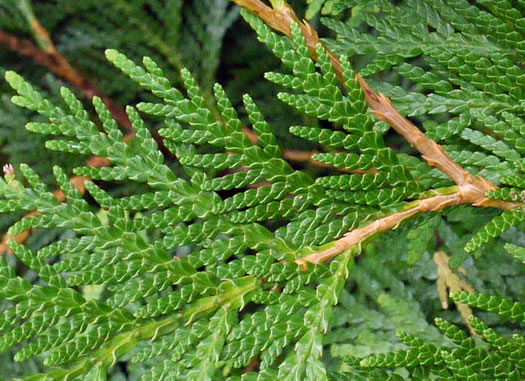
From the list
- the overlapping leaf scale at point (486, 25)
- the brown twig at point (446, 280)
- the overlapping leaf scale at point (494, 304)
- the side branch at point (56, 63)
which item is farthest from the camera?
the side branch at point (56, 63)

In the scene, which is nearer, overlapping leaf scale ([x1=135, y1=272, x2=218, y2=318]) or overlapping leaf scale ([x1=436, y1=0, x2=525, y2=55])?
overlapping leaf scale ([x1=135, y1=272, x2=218, y2=318])

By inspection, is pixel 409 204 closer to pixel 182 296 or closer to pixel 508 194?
pixel 508 194

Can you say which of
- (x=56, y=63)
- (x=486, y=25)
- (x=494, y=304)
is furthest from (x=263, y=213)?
(x=56, y=63)

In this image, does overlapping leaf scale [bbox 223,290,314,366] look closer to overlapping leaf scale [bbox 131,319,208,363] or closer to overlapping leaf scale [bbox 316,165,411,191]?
overlapping leaf scale [bbox 131,319,208,363]

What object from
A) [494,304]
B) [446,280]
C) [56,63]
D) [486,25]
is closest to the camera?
[494,304]

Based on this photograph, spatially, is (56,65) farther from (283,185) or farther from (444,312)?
(444,312)

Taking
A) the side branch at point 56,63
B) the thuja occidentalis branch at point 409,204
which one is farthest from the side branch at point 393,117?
the side branch at point 56,63

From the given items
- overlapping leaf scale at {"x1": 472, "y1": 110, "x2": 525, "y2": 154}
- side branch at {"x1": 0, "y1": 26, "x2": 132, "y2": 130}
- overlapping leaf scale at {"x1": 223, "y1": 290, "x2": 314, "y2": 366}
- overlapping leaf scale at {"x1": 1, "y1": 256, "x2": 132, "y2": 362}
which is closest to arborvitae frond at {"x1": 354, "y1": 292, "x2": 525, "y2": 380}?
overlapping leaf scale at {"x1": 223, "y1": 290, "x2": 314, "y2": 366}

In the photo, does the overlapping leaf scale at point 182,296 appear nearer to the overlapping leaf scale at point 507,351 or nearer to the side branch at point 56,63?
the overlapping leaf scale at point 507,351

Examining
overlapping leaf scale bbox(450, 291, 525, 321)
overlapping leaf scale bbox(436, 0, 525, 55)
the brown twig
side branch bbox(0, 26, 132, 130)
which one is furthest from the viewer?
side branch bbox(0, 26, 132, 130)
